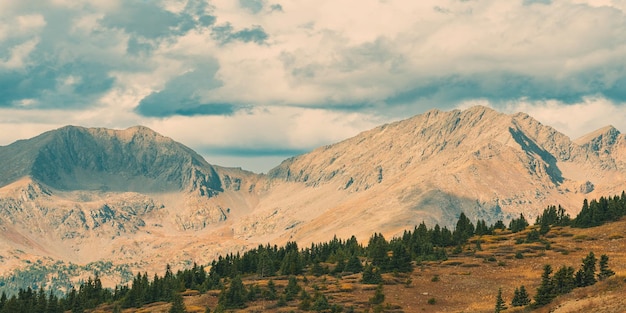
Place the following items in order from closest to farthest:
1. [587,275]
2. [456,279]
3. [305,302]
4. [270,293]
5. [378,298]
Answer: [587,275]
[378,298]
[305,302]
[456,279]
[270,293]

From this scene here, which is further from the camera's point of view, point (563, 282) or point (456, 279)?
point (456, 279)

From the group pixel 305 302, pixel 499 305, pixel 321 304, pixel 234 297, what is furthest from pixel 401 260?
pixel 499 305

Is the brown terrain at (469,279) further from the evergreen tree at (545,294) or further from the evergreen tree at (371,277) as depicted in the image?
the evergreen tree at (545,294)

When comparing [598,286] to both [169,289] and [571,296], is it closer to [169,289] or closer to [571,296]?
[571,296]

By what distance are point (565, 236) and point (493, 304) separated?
7062cm

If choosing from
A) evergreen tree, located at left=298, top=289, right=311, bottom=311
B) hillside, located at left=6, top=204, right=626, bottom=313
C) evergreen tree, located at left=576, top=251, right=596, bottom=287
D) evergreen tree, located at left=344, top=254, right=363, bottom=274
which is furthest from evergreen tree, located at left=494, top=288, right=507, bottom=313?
evergreen tree, located at left=344, top=254, right=363, bottom=274

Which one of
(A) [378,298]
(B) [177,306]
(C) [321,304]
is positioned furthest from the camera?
(B) [177,306]

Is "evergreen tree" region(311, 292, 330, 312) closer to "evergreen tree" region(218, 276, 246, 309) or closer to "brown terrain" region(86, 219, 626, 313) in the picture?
"brown terrain" region(86, 219, 626, 313)

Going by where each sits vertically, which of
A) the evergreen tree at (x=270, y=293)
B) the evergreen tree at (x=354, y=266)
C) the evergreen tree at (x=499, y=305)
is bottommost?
the evergreen tree at (x=499, y=305)

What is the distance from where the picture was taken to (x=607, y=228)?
6801 inches

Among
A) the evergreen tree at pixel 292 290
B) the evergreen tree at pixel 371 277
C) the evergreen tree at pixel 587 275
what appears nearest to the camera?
the evergreen tree at pixel 587 275

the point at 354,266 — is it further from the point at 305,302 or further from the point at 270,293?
the point at 305,302

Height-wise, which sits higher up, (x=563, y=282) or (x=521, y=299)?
(x=563, y=282)

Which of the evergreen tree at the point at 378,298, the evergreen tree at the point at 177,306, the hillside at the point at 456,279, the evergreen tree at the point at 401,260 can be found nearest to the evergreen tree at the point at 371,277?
the hillside at the point at 456,279
